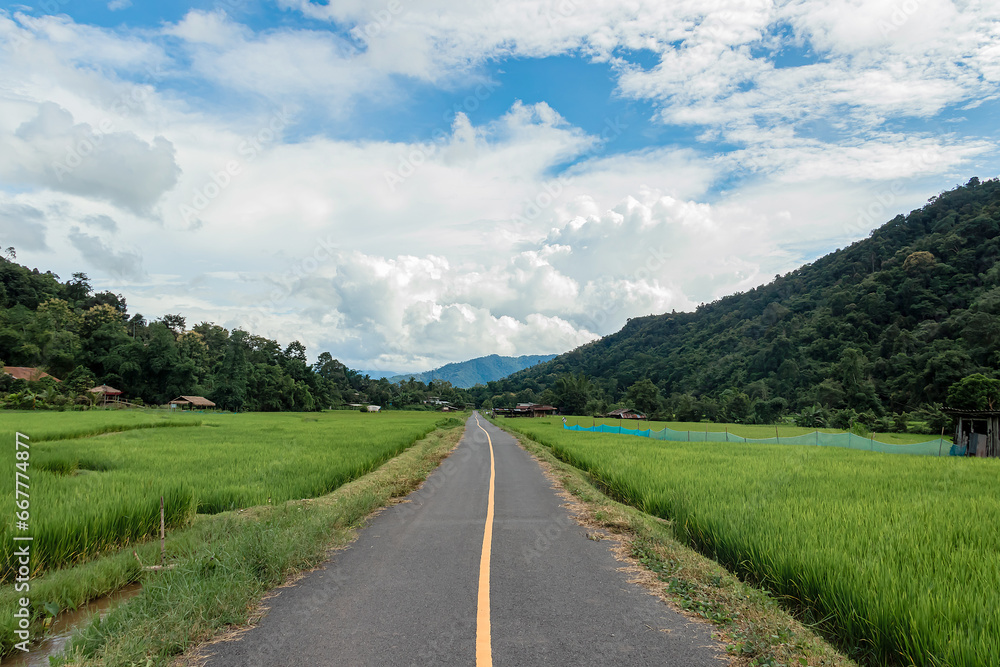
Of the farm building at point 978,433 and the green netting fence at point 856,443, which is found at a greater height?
the farm building at point 978,433

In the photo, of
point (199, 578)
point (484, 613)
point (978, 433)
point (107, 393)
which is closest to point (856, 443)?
point (978, 433)

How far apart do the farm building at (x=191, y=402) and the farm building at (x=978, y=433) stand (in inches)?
3676

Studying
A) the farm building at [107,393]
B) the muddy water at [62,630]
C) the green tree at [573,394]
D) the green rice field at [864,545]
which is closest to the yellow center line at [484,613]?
the green rice field at [864,545]

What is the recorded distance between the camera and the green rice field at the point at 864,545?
12.9ft

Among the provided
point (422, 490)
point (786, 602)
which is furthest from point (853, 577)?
point (422, 490)

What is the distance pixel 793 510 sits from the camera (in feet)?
26.1

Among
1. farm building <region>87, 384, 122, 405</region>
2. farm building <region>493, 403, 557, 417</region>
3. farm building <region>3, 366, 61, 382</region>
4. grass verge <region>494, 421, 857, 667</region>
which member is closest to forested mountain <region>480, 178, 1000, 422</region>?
farm building <region>493, 403, 557, 417</region>

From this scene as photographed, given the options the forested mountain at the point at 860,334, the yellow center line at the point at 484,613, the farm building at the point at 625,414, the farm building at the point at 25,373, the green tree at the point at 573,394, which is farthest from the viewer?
the green tree at the point at 573,394

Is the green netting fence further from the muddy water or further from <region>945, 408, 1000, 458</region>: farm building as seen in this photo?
the muddy water

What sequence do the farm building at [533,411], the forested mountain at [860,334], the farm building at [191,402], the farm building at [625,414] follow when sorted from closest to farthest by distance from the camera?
the forested mountain at [860,334]
the farm building at [191,402]
the farm building at [625,414]
the farm building at [533,411]

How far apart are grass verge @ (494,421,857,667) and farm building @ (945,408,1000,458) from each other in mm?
24280

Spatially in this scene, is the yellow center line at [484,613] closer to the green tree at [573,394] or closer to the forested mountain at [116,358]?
the forested mountain at [116,358]

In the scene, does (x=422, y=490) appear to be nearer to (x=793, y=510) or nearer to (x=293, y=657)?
(x=793, y=510)

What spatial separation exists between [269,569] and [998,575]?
7651 mm
